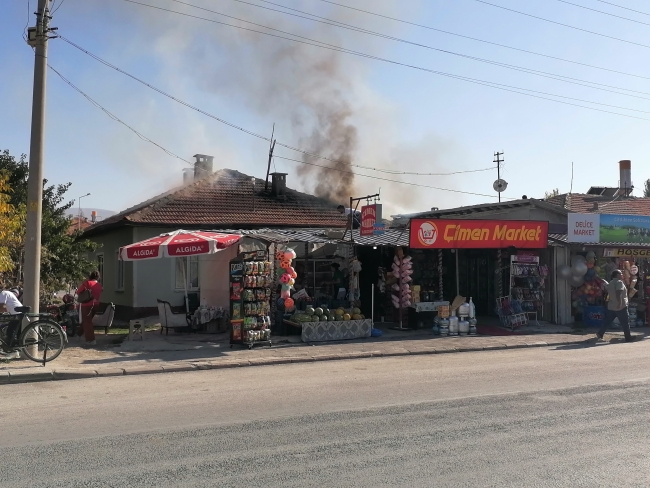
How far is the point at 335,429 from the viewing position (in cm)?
668

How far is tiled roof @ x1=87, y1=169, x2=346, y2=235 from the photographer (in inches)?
818

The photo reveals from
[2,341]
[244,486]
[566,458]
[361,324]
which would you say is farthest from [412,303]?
[244,486]

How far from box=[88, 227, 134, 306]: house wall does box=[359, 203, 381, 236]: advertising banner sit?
8.39 meters

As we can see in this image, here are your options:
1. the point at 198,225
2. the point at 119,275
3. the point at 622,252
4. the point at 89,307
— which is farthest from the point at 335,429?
the point at 119,275

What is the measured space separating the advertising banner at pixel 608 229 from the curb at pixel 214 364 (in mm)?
4625

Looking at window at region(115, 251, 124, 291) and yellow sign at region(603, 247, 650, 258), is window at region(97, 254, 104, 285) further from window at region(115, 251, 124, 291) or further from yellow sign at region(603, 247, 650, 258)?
yellow sign at region(603, 247, 650, 258)

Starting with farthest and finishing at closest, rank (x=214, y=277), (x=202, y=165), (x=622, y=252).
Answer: (x=202, y=165), (x=622, y=252), (x=214, y=277)

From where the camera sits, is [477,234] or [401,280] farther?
[477,234]

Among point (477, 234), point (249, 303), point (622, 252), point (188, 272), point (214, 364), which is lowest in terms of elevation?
point (214, 364)

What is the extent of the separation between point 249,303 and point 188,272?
6.70 meters

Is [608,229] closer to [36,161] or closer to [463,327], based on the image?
[463,327]

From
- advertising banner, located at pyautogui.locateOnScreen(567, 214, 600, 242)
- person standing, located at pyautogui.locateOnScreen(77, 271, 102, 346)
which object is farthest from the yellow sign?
person standing, located at pyautogui.locateOnScreen(77, 271, 102, 346)

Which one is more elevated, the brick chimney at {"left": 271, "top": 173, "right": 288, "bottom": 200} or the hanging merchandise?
the brick chimney at {"left": 271, "top": 173, "right": 288, "bottom": 200}

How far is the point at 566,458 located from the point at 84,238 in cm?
2188
